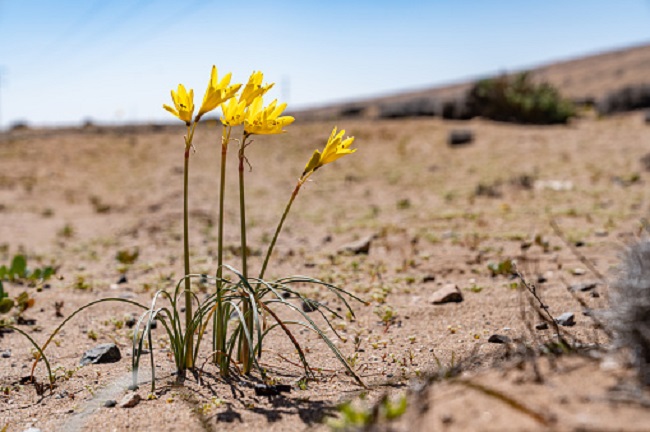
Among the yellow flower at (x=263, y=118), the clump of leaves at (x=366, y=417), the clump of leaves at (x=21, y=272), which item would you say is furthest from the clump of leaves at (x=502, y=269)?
the clump of leaves at (x=21, y=272)

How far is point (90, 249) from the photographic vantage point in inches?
291

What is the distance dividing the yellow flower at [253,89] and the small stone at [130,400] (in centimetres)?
134

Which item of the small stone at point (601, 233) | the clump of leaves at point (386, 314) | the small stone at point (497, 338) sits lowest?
the small stone at point (601, 233)

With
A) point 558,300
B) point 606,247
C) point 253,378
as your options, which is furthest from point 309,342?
point 606,247

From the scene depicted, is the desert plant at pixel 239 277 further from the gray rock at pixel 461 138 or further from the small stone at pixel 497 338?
the gray rock at pixel 461 138

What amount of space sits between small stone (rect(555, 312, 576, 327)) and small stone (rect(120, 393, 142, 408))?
7.21 feet

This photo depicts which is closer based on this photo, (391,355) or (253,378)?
(253,378)

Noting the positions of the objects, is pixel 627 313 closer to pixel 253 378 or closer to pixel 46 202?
pixel 253 378

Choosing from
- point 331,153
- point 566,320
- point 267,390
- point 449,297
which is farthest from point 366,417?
point 449,297

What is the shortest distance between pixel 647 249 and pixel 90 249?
6593 millimetres

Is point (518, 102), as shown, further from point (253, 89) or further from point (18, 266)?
point (253, 89)

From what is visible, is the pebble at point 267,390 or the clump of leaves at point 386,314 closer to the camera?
the pebble at point 267,390

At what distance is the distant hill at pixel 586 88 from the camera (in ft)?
54.4

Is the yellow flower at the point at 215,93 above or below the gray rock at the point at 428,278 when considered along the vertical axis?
above
